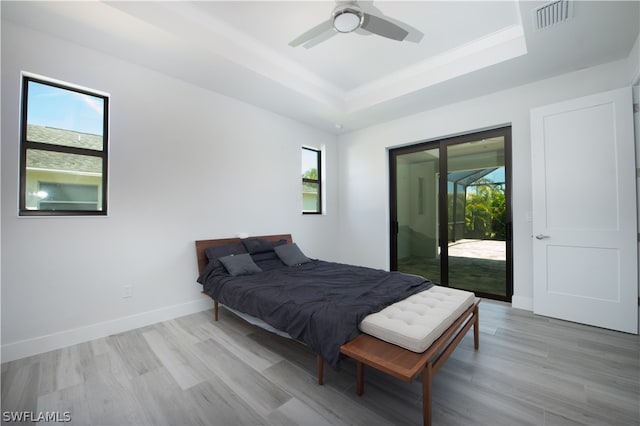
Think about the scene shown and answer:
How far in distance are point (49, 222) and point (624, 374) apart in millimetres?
4824

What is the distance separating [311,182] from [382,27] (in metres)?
3.07

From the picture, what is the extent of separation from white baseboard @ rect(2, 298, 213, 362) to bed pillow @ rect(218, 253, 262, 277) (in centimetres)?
74

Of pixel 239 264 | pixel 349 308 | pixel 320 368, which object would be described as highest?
pixel 239 264

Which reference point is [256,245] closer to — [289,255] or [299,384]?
[289,255]

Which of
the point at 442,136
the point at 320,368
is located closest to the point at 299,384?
the point at 320,368

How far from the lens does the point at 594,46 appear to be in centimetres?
260

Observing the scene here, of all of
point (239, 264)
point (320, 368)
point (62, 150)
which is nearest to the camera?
point (320, 368)

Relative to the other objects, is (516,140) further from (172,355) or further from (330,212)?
(172,355)

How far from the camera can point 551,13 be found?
222cm

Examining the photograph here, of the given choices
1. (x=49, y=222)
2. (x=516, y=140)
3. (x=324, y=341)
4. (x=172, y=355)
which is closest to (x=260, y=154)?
(x=49, y=222)

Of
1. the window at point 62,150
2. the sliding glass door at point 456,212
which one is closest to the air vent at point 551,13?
the sliding glass door at point 456,212

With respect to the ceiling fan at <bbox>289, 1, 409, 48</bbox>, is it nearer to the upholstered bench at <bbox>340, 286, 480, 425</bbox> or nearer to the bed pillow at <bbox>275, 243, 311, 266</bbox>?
the upholstered bench at <bbox>340, 286, 480, 425</bbox>

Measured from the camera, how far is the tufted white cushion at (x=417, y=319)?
1590 millimetres

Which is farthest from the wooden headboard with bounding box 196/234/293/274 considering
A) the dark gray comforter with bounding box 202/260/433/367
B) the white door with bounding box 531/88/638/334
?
the white door with bounding box 531/88/638/334
